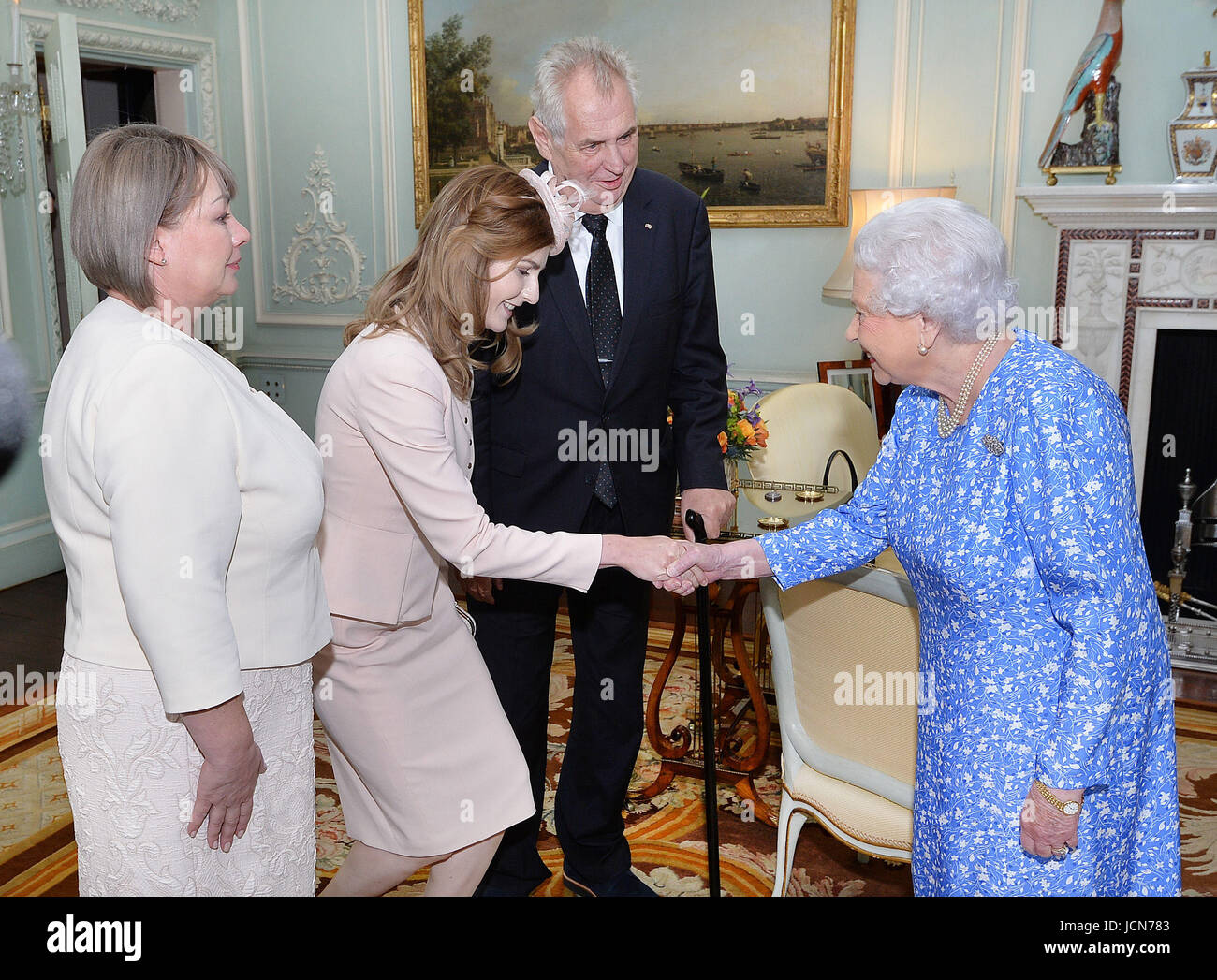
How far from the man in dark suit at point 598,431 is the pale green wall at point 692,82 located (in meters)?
3.10

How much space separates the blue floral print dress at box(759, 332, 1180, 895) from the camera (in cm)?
157

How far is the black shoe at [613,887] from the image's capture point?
9.23 ft

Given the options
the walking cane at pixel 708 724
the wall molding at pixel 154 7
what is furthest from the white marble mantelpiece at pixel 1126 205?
the wall molding at pixel 154 7

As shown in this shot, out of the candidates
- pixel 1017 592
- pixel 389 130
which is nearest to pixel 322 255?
pixel 389 130

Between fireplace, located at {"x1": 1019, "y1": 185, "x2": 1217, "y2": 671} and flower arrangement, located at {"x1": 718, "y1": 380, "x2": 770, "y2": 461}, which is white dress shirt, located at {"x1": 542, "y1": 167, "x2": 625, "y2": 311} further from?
fireplace, located at {"x1": 1019, "y1": 185, "x2": 1217, "y2": 671}

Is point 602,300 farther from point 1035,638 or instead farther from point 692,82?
point 692,82

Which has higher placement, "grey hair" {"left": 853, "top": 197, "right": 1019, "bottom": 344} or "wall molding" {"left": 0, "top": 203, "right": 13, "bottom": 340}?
"grey hair" {"left": 853, "top": 197, "right": 1019, "bottom": 344}

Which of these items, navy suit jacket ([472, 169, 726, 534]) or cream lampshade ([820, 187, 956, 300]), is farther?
cream lampshade ([820, 187, 956, 300])

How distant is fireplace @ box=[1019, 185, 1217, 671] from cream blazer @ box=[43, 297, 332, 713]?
14.3ft

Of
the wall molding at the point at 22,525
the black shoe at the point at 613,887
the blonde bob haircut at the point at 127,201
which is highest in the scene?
the blonde bob haircut at the point at 127,201

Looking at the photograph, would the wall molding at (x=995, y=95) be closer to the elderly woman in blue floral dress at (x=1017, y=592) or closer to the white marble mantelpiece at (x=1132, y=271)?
the white marble mantelpiece at (x=1132, y=271)

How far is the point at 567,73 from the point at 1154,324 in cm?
366

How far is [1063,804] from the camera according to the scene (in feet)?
5.31

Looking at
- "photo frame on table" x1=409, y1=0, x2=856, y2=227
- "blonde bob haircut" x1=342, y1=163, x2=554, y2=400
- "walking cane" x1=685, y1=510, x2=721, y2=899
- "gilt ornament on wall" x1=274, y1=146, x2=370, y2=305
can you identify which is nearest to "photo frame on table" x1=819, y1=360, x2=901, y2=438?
"photo frame on table" x1=409, y1=0, x2=856, y2=227
